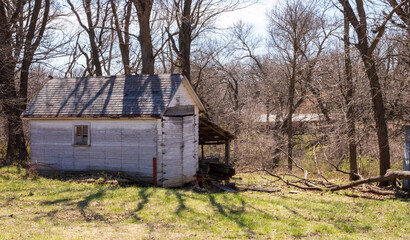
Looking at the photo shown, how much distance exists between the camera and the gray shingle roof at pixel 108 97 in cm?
1666

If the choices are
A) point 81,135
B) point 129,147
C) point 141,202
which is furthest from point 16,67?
point 141,202

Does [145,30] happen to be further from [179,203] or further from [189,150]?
[179,203]

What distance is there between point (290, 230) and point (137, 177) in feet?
28.9

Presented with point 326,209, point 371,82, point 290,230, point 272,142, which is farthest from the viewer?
point 272,142

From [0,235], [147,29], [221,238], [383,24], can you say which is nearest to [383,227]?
[221,238]

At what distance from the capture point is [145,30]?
925 inches

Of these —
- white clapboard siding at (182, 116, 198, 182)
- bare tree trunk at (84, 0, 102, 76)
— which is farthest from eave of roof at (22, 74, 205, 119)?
bare tree trunk at (84, 0, 102, 76)

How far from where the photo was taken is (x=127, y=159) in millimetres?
16703

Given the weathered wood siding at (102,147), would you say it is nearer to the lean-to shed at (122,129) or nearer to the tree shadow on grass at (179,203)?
the lean-to shed at (122,129)

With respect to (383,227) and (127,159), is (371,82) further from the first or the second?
(127,159)

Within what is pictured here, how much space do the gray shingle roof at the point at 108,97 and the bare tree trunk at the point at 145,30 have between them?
4731mm

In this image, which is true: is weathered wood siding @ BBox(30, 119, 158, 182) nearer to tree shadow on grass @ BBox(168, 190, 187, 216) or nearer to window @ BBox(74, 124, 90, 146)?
window @ BBox(74, 124, 90, 146)

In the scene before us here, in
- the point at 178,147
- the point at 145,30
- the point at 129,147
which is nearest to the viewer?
the point at 129,147

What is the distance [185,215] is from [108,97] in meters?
8.80
